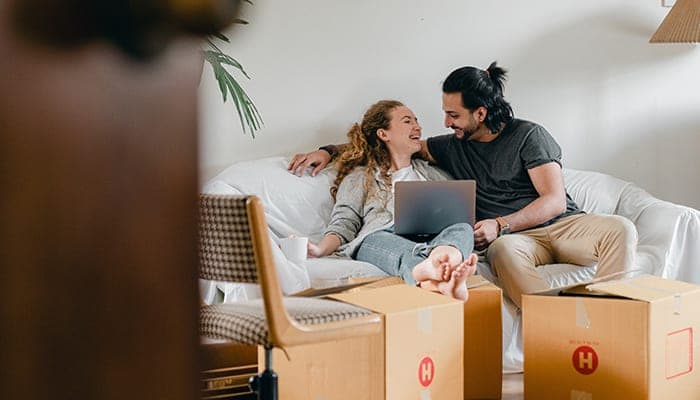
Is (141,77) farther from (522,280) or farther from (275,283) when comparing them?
(522,280)

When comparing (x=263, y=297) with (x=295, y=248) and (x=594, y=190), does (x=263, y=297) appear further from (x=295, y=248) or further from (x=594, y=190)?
(x=594, y=190)

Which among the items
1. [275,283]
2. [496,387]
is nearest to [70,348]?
[275,283]

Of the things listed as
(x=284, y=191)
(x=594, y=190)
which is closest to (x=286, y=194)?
(x=284, y=191)

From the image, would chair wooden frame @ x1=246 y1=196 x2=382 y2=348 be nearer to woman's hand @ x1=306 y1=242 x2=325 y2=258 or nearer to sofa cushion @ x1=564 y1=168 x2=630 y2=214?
woman's hand @ x1=306 y1=242 x2=325 y2=258

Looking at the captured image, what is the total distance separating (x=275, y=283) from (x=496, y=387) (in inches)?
49.5

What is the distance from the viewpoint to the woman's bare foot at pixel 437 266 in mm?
2650

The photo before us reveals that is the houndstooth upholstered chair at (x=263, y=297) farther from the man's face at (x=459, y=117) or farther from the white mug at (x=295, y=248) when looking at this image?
the man's face at (x=459, y=117)

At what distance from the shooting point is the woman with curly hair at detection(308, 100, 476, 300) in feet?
9.86

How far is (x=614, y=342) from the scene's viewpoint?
7.89 ft

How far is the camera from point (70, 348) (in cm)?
34

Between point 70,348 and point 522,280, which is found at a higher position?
point 70,348

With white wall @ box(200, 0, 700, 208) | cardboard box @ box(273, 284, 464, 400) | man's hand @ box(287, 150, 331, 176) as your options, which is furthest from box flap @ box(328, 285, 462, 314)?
white wall @ box(200, 0, 700, 208)

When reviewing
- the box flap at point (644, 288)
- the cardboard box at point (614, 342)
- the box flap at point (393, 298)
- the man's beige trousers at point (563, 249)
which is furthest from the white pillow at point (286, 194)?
the box flap at point (644, 288)

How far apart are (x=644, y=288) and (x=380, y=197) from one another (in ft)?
3.82
